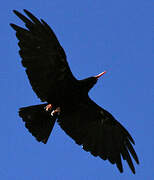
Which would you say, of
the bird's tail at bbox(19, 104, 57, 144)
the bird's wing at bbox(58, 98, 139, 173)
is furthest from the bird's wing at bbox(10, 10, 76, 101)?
the bird's wing at bbox(58, 98, 139, 173)

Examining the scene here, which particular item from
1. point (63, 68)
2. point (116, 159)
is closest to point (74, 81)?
point (63, 68)

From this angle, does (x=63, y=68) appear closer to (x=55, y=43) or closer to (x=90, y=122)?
(x=55, y=43)

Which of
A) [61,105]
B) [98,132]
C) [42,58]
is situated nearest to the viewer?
[42,58]

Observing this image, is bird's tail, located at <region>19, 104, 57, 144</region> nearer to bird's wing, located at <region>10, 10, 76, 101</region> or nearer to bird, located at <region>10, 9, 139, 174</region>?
bird, located at <region>10, 9, 139, 174</region>

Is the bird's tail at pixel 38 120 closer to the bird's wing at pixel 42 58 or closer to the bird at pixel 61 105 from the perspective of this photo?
the bird at pixel 61 105

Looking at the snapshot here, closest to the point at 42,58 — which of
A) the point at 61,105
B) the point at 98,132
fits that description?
the point at 61,105

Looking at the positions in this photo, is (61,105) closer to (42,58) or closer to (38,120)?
(38,120)

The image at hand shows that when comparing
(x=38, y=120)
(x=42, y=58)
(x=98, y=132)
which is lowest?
(x=98, y=132)
